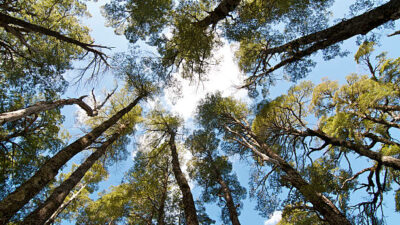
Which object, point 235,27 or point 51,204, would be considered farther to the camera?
point 235,27

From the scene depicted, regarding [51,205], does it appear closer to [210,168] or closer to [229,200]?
[229,200]

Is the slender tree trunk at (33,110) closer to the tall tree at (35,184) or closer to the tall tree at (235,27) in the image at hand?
the tall tree at (35,184)

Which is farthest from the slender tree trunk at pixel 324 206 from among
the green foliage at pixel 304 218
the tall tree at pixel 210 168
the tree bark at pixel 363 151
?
the tall tree at pixel 210 168

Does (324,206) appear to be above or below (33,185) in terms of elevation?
above

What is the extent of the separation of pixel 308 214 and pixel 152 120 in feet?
32.7

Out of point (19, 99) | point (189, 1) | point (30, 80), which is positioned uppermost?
point (189, 1)

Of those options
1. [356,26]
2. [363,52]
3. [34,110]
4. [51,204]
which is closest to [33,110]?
[34,110]

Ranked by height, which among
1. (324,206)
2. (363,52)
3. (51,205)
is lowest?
(51,205)

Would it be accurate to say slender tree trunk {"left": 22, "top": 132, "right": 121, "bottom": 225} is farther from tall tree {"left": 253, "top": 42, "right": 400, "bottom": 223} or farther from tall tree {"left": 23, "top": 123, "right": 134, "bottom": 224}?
tall tree {"left": 253, "top": 42, "right": 400, "bottom": 223}

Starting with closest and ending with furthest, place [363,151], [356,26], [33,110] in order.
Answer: [33,110] → [356,26] → [363,151]

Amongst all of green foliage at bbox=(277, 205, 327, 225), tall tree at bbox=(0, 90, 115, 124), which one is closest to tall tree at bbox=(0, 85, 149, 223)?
tall tree at bbox=(0, 90, 115, 124)

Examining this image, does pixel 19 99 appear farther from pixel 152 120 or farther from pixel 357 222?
pixel 357 222

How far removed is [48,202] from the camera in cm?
381

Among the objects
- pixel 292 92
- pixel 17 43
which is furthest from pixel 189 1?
pixel 17 43
